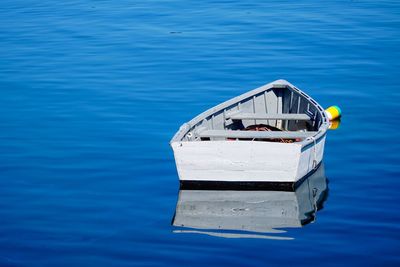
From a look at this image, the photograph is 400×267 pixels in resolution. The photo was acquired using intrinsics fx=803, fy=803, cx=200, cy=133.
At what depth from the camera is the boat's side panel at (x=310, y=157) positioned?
51.6 feet

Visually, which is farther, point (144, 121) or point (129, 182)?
point (144, 121)

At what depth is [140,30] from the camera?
116 ft

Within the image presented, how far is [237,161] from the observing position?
15391mm

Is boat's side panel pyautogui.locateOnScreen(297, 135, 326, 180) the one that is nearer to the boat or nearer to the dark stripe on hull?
the boat

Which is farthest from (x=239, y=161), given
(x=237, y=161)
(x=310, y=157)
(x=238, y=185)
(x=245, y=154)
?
(x=310, y=157)

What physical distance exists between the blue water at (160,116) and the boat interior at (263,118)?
102 cm

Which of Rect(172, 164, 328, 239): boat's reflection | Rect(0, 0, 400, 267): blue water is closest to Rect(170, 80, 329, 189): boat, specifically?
Rect(172, 164, 328, 239): boat's reflection

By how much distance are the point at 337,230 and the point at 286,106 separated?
644 centimetres

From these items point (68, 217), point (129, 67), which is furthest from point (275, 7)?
point (68, 217)

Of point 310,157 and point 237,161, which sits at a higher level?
point 237,161

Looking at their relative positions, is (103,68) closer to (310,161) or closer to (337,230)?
(310,161)

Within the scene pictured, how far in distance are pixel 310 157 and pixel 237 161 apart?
174 cm

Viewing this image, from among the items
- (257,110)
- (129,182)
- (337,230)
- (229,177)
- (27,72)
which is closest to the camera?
(337,230)

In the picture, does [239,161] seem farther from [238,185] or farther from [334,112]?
[334,112]
